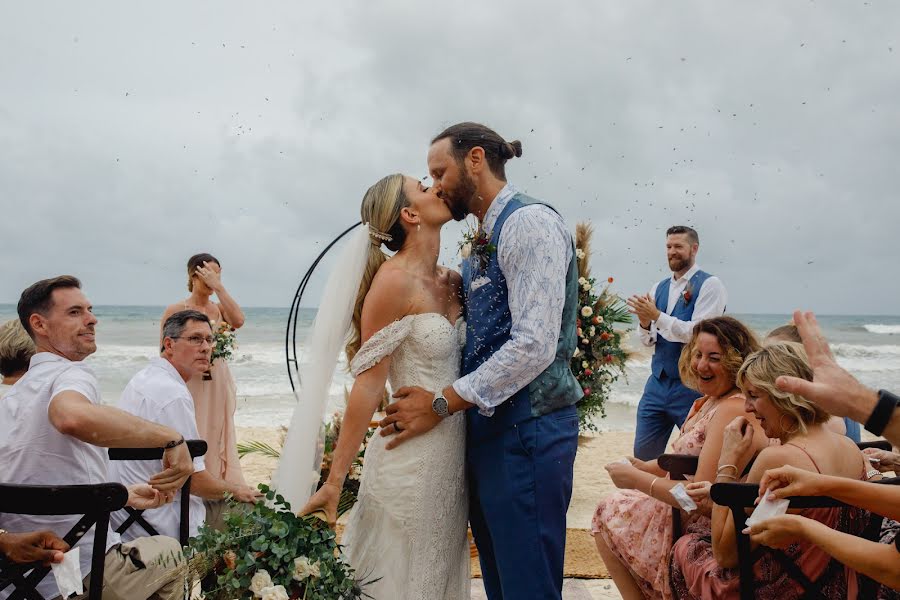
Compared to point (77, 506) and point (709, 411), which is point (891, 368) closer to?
point (709, 411)

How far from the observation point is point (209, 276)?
242 inches

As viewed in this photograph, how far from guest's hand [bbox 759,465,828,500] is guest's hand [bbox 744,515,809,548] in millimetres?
69

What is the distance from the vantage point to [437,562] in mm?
3047

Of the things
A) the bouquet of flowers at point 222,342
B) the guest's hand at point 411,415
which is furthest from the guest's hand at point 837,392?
the bouquet of flowers at point 222,342

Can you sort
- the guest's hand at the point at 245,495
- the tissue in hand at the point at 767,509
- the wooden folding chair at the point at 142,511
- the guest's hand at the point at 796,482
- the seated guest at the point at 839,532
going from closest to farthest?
the seated guest at the point at 839,532 < the guest's hand at the point at 796,482 < the tissue in hand at the point at 767,509 < the wooden folding chair at the point at 142,511 < the guest's hand at the point at 245,495

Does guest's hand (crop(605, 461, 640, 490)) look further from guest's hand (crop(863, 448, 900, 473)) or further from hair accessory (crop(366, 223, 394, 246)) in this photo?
hair accessory (crop(366, 223, 394, 246))

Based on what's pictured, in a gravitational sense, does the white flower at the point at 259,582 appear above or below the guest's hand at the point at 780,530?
below

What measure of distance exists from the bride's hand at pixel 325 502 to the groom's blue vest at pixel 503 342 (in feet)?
1.89

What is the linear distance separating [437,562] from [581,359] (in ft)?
10.8

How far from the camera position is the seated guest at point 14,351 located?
3670 mm

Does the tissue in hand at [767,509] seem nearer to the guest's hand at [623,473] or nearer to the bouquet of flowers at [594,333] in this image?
the guest's hand at [623,473]

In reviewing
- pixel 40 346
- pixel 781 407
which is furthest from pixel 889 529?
pixel 40 346

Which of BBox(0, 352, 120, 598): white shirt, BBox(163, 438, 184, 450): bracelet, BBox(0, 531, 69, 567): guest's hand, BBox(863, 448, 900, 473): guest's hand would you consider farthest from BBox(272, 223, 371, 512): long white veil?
BBox(863, 448, 900, 473): guest's hand

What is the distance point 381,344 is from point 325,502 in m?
0.64
